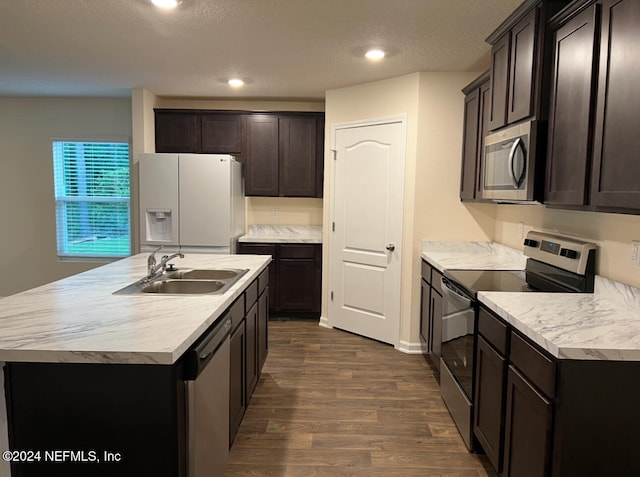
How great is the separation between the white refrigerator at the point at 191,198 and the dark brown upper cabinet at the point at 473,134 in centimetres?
224

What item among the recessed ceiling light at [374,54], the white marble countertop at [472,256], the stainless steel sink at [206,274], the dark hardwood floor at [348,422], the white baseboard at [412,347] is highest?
the recessed ceiling light at [374,54]

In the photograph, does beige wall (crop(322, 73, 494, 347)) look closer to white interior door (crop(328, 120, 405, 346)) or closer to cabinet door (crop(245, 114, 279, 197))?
white interior door (crop(328, 120, 405, 346))

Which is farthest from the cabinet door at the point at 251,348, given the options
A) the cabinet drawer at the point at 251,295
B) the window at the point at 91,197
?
the window at the point at 91,197

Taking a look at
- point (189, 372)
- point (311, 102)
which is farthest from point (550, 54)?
A: point (311, 102)

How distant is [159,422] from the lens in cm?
138

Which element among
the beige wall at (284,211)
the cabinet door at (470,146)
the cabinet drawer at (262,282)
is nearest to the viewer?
the cabinet drawer at (262,282)

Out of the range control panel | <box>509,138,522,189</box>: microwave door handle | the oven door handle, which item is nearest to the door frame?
the oven door handle

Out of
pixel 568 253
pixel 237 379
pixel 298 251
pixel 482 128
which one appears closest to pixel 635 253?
pixel 568 253

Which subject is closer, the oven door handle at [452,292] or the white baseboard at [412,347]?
the oven door handle at [452,292]

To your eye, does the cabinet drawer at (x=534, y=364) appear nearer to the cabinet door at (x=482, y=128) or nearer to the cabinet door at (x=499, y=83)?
the cabinet door at (x=499, y=83)

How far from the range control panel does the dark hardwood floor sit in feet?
3.71

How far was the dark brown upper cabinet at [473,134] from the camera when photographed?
316 cm

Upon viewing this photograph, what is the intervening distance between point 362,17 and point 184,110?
279 cm

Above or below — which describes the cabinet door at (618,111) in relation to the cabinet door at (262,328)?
above
